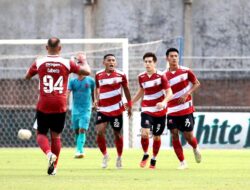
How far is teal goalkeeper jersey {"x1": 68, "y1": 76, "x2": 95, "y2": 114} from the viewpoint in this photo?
942 inches

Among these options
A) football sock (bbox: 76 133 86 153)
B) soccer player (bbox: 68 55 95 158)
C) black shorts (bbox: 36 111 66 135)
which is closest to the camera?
black shorts (bbox: 36 111 66 135)

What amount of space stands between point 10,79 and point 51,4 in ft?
22.2

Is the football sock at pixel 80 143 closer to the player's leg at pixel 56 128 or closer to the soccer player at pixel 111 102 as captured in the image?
the soccer player at pixel 111 102

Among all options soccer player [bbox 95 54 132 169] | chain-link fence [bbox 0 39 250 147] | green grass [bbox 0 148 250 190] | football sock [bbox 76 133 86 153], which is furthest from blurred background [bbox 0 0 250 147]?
soccer player [bbox 95 54 132 169]

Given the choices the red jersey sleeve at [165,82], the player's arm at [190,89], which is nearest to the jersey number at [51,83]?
the red jersey sleeve at [165,82]

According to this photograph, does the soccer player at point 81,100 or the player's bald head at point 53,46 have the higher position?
the player's bald head at point 53,46

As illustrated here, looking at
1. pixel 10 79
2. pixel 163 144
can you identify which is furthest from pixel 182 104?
pixel 10 79

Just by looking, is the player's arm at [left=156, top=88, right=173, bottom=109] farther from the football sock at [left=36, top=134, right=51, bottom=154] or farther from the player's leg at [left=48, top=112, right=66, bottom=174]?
the football sock at [left=36, top=134, right=51, bottom=154]

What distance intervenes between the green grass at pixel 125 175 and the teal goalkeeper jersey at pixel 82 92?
4.86 feet

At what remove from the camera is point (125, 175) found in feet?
53.0

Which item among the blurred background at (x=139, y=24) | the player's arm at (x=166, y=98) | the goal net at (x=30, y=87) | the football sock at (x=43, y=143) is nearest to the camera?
the football sock at (x=43, y=143)

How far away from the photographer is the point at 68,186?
1355cm

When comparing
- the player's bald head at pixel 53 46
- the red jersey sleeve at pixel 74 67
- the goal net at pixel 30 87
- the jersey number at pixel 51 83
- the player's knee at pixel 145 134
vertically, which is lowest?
the goal net at pixel 30 87

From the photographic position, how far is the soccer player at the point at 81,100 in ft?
78.4
